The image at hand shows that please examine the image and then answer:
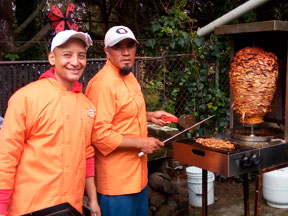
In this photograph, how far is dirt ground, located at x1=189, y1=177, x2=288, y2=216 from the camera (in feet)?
15.1

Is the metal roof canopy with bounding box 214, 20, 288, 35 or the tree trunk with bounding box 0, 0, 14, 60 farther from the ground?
the tree trunk with bounding box 0, 0, 14, 60

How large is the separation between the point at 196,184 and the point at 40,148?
3.08 metres

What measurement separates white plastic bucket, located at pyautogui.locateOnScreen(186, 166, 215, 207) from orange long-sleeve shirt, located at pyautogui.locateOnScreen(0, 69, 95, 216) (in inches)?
108

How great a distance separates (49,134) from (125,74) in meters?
0.88

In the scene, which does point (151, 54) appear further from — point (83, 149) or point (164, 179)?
point (83, 149)

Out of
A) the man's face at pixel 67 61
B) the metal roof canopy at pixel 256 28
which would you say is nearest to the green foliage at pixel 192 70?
the metal roof canopy at pixel 256 28

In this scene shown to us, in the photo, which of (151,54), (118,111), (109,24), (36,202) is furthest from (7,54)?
(36,202)

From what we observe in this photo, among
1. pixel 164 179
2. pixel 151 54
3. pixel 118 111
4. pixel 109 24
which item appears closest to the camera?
pixel 118 111

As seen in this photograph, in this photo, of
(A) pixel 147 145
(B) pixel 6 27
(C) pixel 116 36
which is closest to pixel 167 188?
(A) pixel 147 145

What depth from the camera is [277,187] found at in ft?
14.9

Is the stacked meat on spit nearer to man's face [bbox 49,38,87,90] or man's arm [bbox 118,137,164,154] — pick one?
man's arm [bbox 118,137,164,154]

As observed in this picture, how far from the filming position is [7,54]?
5391mm

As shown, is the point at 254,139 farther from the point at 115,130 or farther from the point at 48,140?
the point at 48,140

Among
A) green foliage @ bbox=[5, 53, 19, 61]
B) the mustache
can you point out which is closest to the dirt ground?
the mustache
